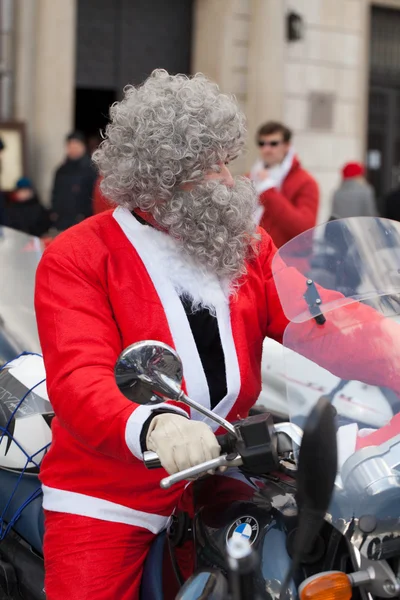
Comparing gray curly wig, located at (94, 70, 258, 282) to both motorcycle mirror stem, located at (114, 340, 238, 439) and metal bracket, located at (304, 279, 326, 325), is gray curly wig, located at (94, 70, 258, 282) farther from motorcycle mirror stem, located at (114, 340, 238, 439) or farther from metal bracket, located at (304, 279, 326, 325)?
motorcycle mirror stem, located at (114, 340, 238, 439)

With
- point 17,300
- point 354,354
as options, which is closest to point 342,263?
point 354,354

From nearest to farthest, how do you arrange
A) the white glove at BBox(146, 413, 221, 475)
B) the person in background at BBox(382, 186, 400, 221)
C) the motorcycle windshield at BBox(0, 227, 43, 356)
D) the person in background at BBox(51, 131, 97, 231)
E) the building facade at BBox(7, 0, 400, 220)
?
the white glove at BBox(146, 413, 221, 475) → the motorcycle windshield at BBox(0, 227, 43, 356) → the person in background at BBox(382, 186, 400, 221) → the person in background at BBox(51, 131, 97, 231) → the building facade at BBox(7, 0, 400, 220)

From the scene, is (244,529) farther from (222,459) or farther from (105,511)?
(105,511)

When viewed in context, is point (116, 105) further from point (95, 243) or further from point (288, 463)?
point (288, 463)

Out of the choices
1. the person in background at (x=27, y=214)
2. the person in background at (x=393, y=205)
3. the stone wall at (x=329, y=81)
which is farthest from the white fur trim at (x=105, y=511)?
the stone wall at (x=329, y=81)

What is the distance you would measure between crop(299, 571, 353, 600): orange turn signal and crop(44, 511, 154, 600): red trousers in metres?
0.52

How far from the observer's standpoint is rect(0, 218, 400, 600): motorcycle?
1.34 metres

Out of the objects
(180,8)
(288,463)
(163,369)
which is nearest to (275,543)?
(288,463)

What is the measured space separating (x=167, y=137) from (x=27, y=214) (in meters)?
6.64

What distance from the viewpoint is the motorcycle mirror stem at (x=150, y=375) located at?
5.25 ft

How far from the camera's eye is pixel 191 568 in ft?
5.91

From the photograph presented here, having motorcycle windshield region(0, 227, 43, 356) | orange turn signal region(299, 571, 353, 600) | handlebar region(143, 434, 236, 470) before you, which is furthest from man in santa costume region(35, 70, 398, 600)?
motorcycle windshield region(0, 227, 43, 356)

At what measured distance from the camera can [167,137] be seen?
2.02 meters

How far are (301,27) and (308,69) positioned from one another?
579mm
